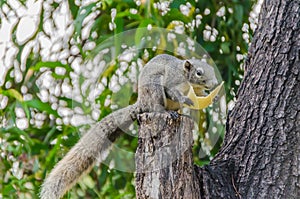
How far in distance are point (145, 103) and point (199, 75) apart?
0.49 ft

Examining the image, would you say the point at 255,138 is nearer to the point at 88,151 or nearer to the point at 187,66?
the point at 187,66

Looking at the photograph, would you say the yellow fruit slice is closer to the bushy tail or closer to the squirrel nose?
the squirrel nose

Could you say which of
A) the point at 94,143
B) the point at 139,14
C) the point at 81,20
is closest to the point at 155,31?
the point at 139,14

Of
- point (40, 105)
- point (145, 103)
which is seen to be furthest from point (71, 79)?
point (145, 103)

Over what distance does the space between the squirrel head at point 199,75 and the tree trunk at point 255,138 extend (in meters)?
0.10

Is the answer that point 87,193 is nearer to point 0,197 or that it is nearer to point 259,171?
point 0,197

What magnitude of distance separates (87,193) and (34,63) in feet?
1.62

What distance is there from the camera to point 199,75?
1.67 metres

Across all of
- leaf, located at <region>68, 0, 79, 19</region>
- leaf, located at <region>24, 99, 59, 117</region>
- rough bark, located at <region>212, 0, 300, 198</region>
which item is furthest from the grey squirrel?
leaf, located at <region>68, 0, 79, 19</region>

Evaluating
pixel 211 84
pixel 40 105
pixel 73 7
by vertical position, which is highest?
pixel 211 84

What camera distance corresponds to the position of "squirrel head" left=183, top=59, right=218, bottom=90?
5.48ft

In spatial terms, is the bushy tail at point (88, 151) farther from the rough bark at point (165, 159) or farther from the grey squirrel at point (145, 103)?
the rough bark at point (165, 159)

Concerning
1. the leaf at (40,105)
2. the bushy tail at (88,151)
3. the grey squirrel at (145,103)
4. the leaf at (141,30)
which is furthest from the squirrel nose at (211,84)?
the leaf at (40,105)

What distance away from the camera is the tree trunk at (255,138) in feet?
4.80
